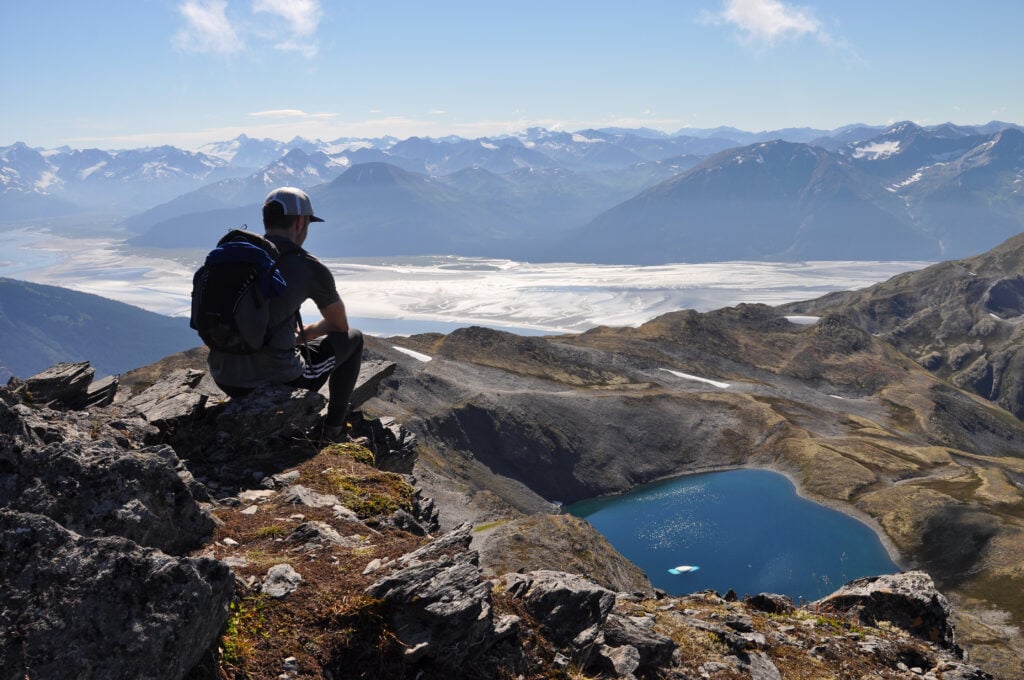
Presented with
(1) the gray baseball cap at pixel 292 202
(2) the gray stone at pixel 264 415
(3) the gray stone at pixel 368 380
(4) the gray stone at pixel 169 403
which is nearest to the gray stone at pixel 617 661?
(2) the gray stone at pixel 264 415

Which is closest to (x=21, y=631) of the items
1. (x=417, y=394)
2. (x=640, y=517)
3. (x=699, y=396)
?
(x=640, y=517)

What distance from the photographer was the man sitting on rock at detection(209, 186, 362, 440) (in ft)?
43.8

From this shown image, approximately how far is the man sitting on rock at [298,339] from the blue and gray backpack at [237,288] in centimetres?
46

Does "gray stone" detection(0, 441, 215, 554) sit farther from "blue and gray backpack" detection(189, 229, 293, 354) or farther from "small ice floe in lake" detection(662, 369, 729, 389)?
"small ice floe in lake" detection(662, 369, 729, 389)

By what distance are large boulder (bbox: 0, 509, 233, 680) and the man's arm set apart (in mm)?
7737

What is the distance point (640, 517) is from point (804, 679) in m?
91.9

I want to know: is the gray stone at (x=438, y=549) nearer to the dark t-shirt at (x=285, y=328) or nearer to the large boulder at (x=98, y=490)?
the large boulder at (x=98, y=490)

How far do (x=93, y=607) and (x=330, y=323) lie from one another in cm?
892

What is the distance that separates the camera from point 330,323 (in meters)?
14.7

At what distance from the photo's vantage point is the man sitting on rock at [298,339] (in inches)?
526

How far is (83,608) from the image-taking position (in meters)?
6.13

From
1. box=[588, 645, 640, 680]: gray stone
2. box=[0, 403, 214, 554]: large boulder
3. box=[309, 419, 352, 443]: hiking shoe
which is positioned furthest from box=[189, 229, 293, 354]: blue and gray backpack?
box=[588, 645, 640, 680]: gray stone

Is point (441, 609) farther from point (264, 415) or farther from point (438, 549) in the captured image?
point (264, 415)

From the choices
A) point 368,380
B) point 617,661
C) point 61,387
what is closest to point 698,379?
point 368,380
